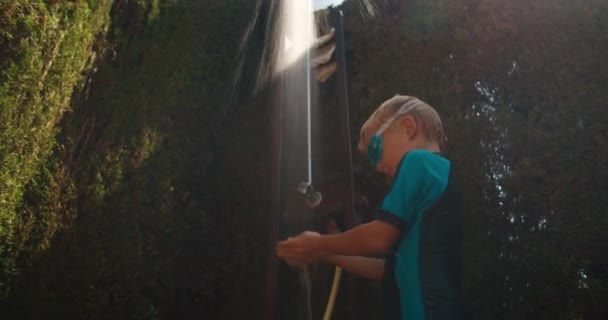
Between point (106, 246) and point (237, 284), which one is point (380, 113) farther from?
point (237, 284)

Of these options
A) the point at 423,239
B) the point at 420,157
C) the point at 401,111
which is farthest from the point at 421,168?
the point at 401,111

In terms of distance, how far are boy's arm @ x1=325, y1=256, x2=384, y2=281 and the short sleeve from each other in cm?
44

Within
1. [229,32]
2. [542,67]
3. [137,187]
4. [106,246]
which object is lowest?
[106,246]

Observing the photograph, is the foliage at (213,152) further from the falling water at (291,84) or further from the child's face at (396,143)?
the child's face at (396,143)

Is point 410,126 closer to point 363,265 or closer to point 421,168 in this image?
point 421,168

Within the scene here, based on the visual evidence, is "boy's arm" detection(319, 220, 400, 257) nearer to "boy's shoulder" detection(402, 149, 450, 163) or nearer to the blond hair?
"boy's shoulder" detection(402, 149, 450, 163)

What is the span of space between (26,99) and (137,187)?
2.92 ft

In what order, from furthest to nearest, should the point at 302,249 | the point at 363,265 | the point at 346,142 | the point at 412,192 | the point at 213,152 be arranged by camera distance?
1. the point at 213,152
2. the point at 346,142
3. the point at 363,265
4. the point at 302,249
5. the point at 412,192

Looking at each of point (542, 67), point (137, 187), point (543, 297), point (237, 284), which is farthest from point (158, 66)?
point (543, 297)

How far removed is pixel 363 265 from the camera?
2100 mm

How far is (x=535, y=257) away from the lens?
2773mm

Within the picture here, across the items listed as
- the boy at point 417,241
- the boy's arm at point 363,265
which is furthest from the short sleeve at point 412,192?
the boy's arm at point 363,265

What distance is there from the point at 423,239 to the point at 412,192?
15 centimetres

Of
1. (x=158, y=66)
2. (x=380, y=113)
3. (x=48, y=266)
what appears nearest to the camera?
(x=380, y=113)
